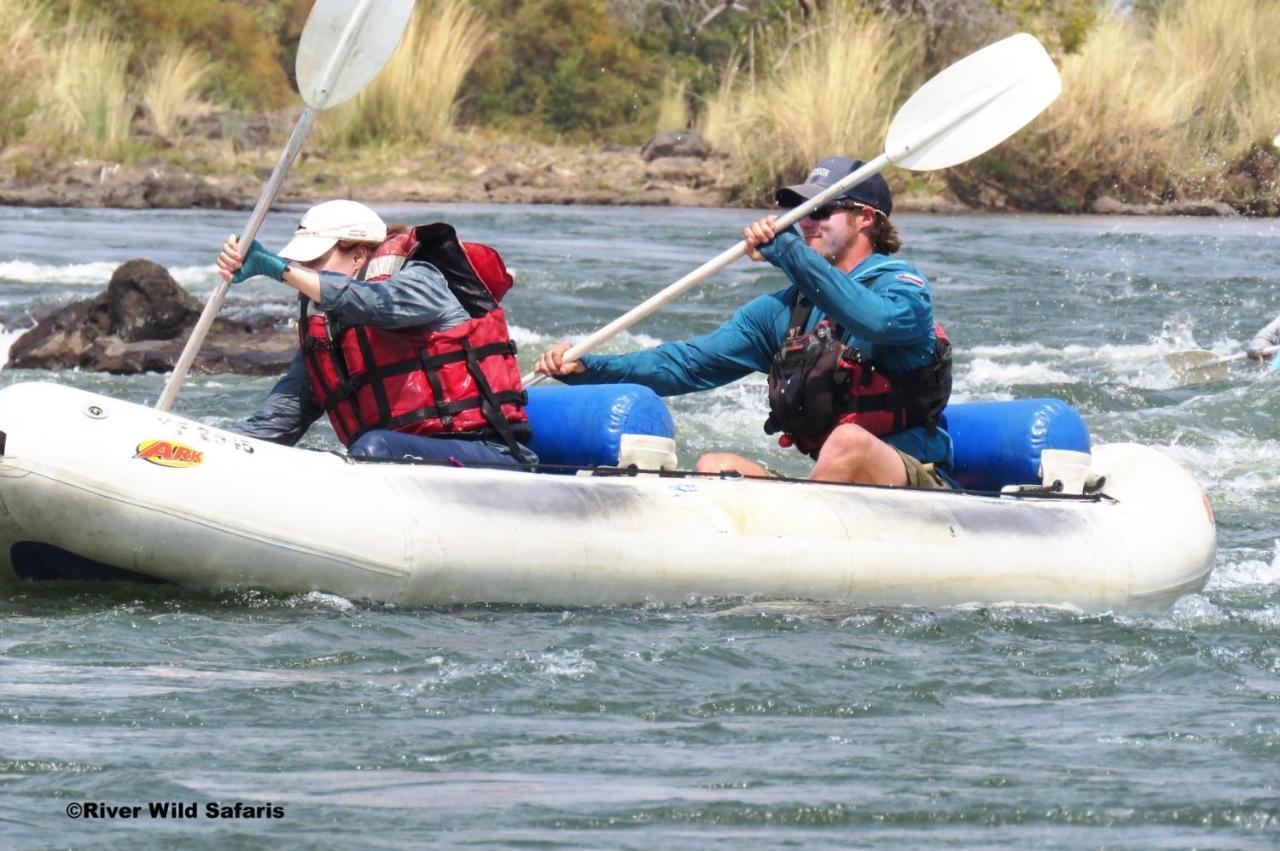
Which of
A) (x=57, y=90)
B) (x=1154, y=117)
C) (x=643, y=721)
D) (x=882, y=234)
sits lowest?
(x=57, y=90)

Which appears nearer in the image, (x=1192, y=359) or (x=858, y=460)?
A: (x=858, y=460)

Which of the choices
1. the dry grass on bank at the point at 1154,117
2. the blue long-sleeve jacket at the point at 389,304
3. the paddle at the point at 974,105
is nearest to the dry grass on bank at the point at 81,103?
the dry grass on bank at the point at 1154,117

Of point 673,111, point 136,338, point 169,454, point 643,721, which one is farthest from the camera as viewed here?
point 673,111

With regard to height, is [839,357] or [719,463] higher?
[839,357]

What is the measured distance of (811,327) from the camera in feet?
18.0

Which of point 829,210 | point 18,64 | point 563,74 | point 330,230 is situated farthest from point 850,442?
point 563,74

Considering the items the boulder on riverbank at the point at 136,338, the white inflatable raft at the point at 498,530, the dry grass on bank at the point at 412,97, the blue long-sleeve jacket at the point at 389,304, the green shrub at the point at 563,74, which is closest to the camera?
the white inflatable raft at the point at 498,530

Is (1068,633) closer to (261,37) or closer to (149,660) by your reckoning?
(149,660)

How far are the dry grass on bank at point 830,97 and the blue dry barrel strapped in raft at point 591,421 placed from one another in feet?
38.7

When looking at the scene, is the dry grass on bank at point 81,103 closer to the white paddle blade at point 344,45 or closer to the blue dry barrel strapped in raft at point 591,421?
the white paddle blade at point 344,45

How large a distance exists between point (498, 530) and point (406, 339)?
54 centimetres

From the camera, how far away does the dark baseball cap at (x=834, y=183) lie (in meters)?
5.49

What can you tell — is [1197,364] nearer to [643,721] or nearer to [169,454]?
[169,454]

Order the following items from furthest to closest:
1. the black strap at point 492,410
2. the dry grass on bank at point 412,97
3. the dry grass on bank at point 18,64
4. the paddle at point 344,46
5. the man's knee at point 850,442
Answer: the dry grass on bank at point 412,97 < the dry grass on bank at point 18,64 < the paddle at point 344,46 < the man's knee at point 850,442 < the black strap at point 492,410
